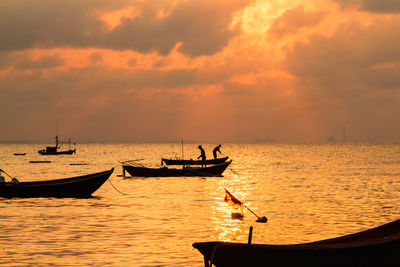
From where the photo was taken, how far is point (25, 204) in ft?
107

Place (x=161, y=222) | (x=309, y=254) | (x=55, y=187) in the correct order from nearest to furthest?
(x=309, y=254) < (x=161, y=222) < (x=55, y=187)

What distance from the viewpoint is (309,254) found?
1248 centimetres

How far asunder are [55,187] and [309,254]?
81.2 ft

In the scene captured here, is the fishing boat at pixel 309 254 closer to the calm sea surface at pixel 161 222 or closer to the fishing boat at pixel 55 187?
the calm sea surface at pixel 161 222

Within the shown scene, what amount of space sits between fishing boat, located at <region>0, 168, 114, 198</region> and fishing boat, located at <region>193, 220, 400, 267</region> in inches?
895

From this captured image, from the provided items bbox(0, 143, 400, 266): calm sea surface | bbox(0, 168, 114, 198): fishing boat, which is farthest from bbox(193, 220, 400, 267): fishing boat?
bbox(0, 168, 114, 198): fishing boat

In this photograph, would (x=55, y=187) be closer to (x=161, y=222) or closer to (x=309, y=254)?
(x=161, y=222)

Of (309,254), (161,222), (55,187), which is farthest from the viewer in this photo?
(55,187)

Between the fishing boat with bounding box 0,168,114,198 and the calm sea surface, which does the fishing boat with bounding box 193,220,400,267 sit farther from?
the fishing boat with bounding box 0,168,114,198

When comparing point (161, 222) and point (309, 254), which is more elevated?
point (309, 254)

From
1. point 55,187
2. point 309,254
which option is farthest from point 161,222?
point 309,254

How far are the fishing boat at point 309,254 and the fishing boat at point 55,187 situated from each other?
74.6 ft

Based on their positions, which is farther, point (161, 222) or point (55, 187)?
point (55, 187)

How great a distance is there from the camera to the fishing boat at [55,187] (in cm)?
3300
